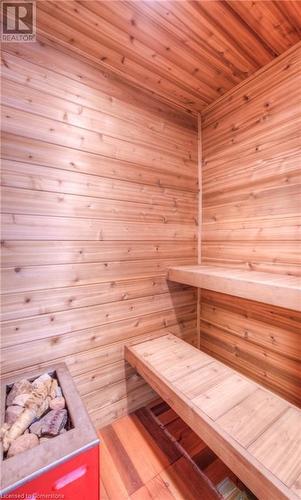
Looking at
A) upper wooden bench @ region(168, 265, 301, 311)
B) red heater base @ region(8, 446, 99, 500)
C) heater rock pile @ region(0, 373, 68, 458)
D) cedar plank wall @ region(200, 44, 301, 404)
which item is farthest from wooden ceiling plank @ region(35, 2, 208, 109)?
red heater base @ region(8, 446, 99, 500)

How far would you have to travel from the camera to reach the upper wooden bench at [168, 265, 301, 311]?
108 centimetres

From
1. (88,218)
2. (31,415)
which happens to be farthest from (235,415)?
(88,218)

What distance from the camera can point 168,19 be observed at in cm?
125

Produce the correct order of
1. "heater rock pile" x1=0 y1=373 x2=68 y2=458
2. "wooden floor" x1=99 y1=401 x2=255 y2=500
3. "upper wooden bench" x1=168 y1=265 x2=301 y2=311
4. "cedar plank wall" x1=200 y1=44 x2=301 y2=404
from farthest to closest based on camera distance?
"cedar plank wall" x1=200 y1=44 x2=301 y2=404 < "wooden floor" x1=99 y1=401 x2=255 y2=500 < "upper wooden bench" x1=168 y1=265 x2=301 y2=311 < "heater rock pile" x1=0 y1=373 x2=68 y2=458

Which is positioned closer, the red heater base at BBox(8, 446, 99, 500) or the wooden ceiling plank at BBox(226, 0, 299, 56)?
the red heater base at BBox(8, 446, 99, 500)

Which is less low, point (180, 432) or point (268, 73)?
point (268, 73)

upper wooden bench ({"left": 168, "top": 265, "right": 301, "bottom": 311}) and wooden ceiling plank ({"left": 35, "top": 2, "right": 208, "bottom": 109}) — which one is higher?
wooden ceiling plank ({"left": 35, "top": 2, "right": 208, "bottom": 109})

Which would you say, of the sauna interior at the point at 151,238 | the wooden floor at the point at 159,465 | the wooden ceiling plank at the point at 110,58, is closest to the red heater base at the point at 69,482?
the sauna interior at the point at 151,238

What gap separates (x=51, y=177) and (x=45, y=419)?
1270mm

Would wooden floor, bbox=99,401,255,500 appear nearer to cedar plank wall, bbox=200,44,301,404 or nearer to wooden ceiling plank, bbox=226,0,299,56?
cedar plank wall, bbox=200,44,301,404

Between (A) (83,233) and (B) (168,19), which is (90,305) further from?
(B) (168,19)

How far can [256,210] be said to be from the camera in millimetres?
1641

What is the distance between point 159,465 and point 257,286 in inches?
48.4

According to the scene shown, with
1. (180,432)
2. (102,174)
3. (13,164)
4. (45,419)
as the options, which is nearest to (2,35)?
(13,164)
